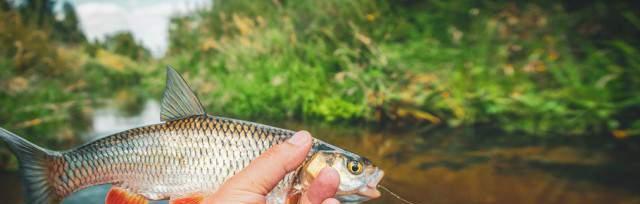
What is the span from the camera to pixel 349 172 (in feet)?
5.41

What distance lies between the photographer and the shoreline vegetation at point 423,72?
542 centimetres

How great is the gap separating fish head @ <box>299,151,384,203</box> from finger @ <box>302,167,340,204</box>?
77 millimetres

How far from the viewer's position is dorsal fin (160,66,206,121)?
1.67 m

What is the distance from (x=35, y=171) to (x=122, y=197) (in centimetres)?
28

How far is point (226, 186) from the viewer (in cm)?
149

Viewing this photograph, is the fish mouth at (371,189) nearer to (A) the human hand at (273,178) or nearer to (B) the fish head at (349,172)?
(B) the fish head at (349,172)

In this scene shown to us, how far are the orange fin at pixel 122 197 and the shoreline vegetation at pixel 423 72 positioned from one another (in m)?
3.48

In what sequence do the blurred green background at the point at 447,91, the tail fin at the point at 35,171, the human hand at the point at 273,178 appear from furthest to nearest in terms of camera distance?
the blurred green background at the point at 447,91, the tail fin at the point at 35,171, the human hand at the point at 273,178

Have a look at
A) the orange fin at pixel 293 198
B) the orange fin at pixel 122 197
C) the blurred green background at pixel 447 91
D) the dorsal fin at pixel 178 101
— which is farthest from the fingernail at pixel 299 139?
the blurred green background at pixel 447 91

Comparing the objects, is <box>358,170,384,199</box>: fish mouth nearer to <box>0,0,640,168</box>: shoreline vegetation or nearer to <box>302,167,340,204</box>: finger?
<box>302,167,340,204</box>: finger

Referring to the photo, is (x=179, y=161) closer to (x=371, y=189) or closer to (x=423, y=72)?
(x=371, y=189)

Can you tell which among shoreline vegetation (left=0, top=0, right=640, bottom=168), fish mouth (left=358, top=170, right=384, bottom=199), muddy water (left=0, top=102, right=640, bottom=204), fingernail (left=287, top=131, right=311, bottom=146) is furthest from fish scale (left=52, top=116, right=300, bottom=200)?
shoreline vegetation (left=0, top=0, right=640, bottom=168)

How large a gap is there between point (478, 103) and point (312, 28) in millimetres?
2957

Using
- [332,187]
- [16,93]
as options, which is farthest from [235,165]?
[16,93]
